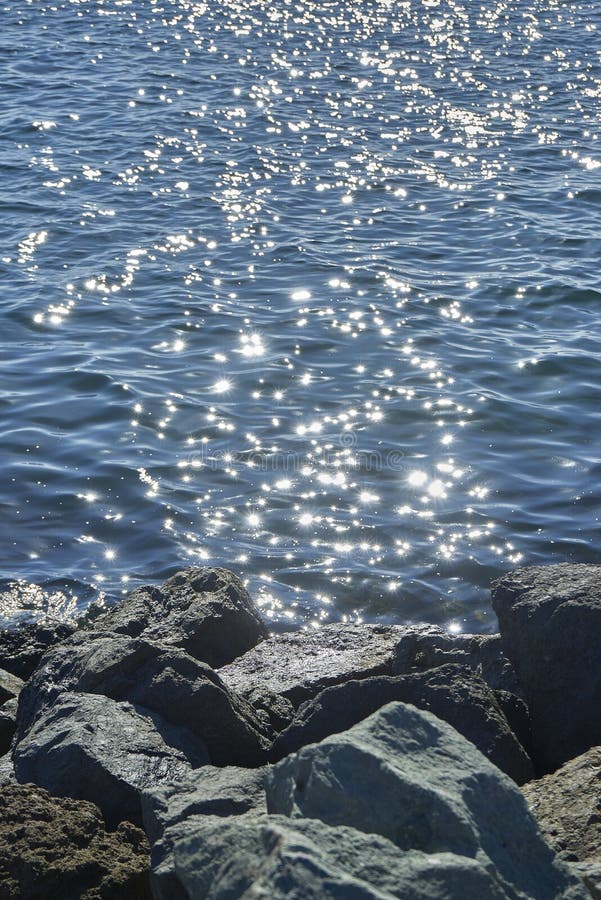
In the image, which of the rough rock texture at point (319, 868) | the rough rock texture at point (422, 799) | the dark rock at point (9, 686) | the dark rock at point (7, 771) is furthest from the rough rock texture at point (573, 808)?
the dark rock at point (9, 686)

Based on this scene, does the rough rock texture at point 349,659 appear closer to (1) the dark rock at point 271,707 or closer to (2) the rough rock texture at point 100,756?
(1) the dark rock at point 271,707

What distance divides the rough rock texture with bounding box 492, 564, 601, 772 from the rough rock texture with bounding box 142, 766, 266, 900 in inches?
63.3

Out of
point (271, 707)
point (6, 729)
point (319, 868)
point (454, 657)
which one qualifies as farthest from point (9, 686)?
point (319, 868)

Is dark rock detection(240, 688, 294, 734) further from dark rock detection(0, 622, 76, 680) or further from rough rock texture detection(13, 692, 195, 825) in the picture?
dark rock detection(0, 622, 76, 680)

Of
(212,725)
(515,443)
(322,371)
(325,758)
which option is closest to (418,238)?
(322,371)

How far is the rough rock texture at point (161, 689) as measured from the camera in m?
5.09

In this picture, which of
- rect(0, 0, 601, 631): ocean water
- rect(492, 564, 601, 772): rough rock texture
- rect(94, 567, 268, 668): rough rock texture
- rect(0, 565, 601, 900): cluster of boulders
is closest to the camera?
rect(0, 565, 601, 900): cluster of boulders

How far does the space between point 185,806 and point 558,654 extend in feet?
6.92

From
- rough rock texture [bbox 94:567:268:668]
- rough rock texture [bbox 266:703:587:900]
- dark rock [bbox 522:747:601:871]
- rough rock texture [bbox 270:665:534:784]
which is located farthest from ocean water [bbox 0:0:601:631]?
rough rock texture [bbox 266:703:587:900]

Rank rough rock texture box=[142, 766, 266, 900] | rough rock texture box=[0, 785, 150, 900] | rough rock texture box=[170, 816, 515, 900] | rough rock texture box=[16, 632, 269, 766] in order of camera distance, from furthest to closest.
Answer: rough rock texture box=[16, 632, 269, 766] < rough rock texture box=[0, 785, 150, 900] < rough rock texture box=[142, 766, 266, 900] < rough rock texture box=[170, 816, 515, 900]

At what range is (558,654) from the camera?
17.8 ft

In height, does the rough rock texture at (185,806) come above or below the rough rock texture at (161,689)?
above

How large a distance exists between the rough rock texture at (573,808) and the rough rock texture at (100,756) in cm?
140

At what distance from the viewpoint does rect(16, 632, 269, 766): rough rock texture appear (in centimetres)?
509
